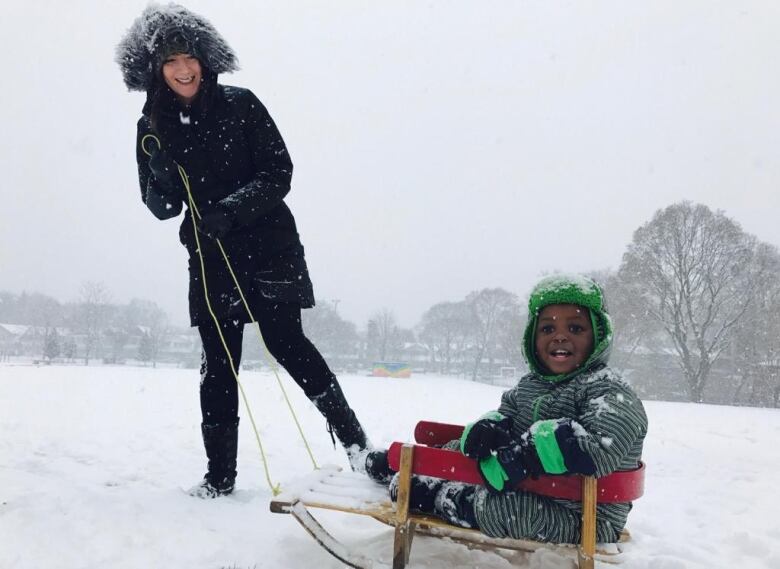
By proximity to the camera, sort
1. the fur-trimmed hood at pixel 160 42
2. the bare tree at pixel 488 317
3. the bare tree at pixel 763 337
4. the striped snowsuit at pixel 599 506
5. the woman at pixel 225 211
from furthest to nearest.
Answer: the bare tree at pixel 488 317
the bare tree at pixel 763 337
the woman at pixel 225 211
the fur-trimmed hood at pixel 160 42
the striped snowsuit at pixel 599 506

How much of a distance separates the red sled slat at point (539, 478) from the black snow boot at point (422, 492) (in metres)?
0.15

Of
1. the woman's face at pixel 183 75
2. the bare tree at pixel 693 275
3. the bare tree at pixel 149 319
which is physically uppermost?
the bare tree at pixel 693 275

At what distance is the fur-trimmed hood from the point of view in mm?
2701

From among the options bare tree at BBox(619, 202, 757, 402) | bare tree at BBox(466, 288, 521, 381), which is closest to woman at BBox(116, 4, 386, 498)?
bare tree at BBox(619, 202, 757, 402)

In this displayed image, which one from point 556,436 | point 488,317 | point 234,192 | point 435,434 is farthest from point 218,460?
point 488,317

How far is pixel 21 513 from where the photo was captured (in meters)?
2.42

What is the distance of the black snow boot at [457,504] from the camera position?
6.55 feet

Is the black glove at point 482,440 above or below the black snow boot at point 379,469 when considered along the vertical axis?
above

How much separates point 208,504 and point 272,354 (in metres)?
0.84

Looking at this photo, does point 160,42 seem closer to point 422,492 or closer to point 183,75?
point 183,75

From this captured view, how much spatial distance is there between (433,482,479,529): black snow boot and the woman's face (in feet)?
7.92

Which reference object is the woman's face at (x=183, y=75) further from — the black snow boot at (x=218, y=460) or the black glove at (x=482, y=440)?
the black glove at (x=482, y=440)

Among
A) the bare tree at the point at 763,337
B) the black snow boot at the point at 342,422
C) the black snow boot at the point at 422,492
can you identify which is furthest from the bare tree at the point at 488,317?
the black snow boot at the point at 422,492

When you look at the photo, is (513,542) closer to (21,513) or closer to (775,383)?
(21,513)
